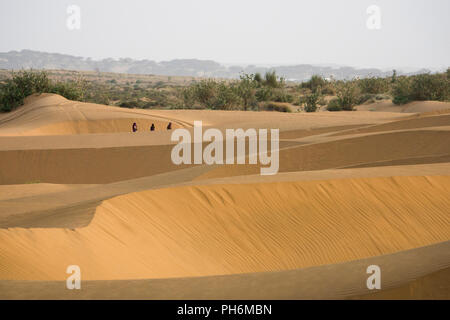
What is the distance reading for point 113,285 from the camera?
589cm

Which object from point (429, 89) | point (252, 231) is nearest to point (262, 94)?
point (429, 89)

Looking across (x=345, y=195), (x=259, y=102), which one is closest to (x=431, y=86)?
(x=259, y=102)

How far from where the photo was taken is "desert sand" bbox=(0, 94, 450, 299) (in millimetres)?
5641

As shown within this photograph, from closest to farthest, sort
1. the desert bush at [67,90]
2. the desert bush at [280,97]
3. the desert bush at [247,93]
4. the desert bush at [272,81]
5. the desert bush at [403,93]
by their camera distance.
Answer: the desert bush at [67,90] < the desert bush at [403,93] < the desert bush at [247,93] < the desert bush at [280,97] < the desert bush at [272,81]

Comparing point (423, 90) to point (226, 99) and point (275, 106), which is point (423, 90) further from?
point (226, 99)

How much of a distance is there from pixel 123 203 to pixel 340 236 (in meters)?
3.97

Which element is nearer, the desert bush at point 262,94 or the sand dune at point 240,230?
the sand dune at point 240,230

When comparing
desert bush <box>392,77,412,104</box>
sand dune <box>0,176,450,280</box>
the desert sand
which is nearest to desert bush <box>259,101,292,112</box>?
desert bush <box>392,77,412,104</box>

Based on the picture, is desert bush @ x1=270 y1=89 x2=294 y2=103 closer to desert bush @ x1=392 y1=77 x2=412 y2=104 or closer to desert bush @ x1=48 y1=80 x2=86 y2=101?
desert bush @ x1=392 y1=77 x2=412 y2=104

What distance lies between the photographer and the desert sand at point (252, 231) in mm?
5641

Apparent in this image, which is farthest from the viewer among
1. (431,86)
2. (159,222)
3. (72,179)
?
(431,86)

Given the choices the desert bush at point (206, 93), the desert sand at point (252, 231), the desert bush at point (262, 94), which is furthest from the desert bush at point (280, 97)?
the desert sand at point (252, 231)

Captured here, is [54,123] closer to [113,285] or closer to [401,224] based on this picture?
[401,224]

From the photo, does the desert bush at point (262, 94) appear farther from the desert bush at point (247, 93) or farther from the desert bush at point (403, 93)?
the desert bush at point (403, 93)
